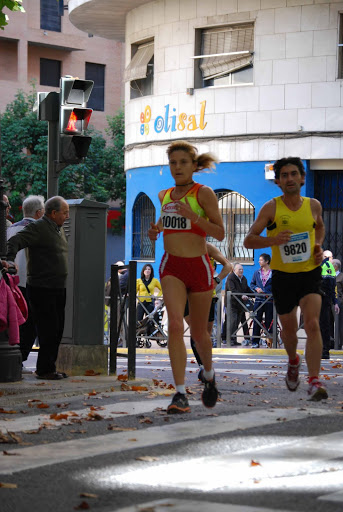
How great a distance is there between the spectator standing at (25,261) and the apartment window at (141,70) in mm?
17798

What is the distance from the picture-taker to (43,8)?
5375 centimetres

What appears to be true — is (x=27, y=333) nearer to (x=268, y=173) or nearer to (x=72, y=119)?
(x=72, y=119)

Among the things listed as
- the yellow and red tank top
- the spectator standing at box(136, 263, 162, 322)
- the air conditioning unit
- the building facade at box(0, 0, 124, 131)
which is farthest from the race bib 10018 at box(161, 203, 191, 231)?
the building facade at box(0, 0, 124, 131)

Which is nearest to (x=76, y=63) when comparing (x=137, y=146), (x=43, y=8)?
(x=43, y=8)

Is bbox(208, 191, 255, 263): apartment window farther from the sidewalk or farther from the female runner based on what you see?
the female runner

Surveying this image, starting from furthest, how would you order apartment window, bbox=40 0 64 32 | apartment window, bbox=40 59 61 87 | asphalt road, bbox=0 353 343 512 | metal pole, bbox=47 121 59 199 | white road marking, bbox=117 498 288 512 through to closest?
apartment window, bbox=40 59 61 87 → apartment window, bbox=40 0 64 32 → metal pole, bbox=47 121 59 199 → asphalt road, bbox=0 353 343 512 → white road marking, bbox=117 498 288 512

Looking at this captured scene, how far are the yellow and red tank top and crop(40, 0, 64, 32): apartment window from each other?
152 feet

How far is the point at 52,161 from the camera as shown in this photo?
1334 centimetres

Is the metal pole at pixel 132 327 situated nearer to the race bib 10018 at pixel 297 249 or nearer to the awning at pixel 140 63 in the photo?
the race bib 10018 at pixel 297 249

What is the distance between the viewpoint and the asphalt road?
210 inches

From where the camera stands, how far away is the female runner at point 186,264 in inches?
334

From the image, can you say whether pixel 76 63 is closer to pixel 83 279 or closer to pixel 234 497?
pixel 83 279

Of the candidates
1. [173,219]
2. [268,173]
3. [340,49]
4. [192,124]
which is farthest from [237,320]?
[173,219]

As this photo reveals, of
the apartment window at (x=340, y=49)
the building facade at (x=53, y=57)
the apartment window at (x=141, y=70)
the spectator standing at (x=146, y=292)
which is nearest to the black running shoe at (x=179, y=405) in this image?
the spectator standing at (x=146, y=292)
